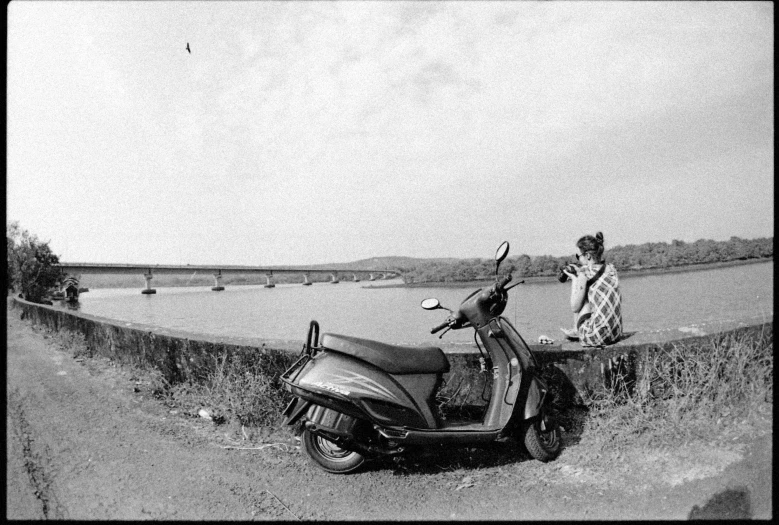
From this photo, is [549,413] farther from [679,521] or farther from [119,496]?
[119,496]

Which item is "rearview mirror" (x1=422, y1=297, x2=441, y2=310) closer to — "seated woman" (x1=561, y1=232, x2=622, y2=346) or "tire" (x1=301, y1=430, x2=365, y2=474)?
"tire" (x1=301, y1=430, x2=365, y2=474)

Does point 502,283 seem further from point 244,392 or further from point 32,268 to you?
point 32,268

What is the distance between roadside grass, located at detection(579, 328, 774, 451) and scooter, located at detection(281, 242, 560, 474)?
1.68ft

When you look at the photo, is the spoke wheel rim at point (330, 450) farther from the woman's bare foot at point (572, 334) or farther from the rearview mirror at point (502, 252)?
the woman's bare foot at point (572, 334)

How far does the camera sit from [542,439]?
9.61 feet

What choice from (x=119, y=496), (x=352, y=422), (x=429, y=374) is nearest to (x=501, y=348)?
(x=429, y=374)

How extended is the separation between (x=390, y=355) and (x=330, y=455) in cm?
94

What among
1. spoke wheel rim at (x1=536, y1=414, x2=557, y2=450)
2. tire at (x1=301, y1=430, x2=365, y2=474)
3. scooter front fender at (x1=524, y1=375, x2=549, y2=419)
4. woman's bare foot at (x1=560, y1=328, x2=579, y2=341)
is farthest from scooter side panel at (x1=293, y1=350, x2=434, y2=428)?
woman's bare foot at (x1=560, y1=328, x2=579, y2=341)

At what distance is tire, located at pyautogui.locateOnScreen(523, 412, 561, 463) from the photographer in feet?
9.43

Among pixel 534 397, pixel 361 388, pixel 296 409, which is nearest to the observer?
pixel 361 388

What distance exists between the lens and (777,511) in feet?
7.59

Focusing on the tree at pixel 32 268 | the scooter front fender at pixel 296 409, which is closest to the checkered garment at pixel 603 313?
the scooter front fender at pixel 296 409

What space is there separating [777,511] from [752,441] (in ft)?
1.89

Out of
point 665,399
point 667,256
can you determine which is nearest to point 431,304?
point 665,399
